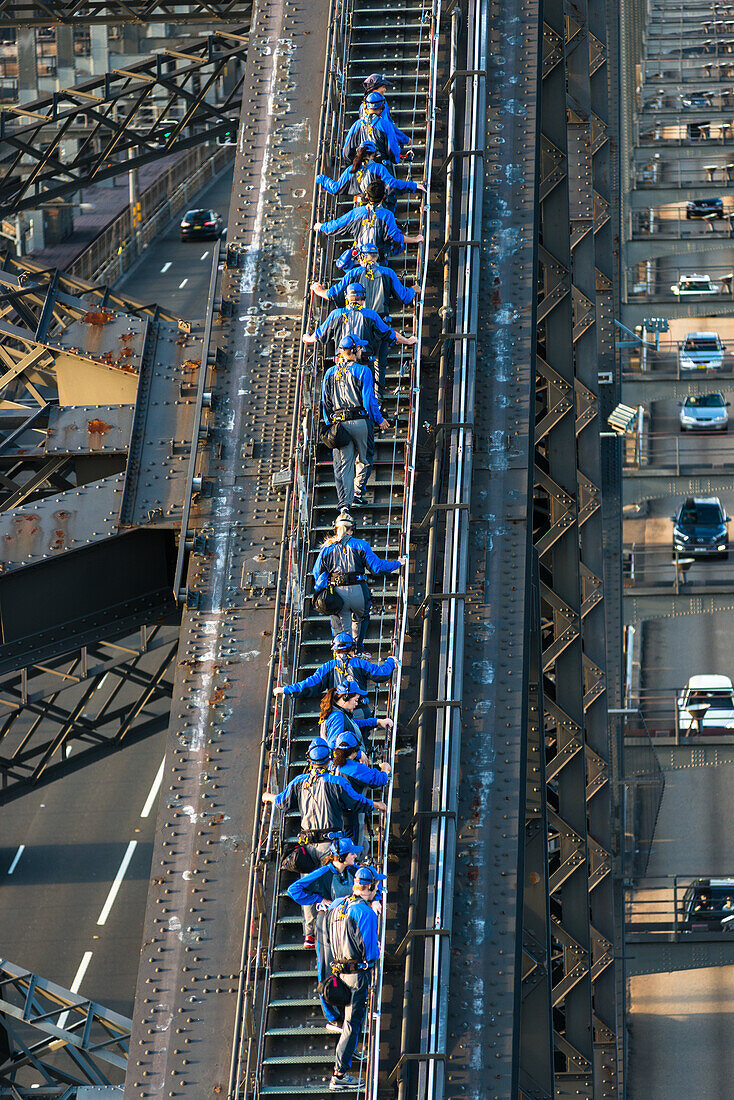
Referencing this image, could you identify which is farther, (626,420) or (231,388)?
(626,420)

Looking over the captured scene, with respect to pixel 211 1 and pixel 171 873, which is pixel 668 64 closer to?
pixel 211 1

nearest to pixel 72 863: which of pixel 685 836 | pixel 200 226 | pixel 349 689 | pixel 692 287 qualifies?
pixel 685 836

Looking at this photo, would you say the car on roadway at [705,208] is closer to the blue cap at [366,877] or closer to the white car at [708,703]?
the white car at [708,703]

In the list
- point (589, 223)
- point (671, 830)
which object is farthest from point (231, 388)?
point (671, 830)

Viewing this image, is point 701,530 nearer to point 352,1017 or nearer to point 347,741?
point 347,741

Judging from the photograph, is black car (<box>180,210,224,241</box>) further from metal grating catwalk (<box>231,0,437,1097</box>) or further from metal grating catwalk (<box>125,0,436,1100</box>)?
metal grating catwalk (<box>231,0,437,1097</box>)

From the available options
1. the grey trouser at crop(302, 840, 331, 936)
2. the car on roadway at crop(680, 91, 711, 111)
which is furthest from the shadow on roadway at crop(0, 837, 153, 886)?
the car on roadway at crop(680, 91, 711, 111)
